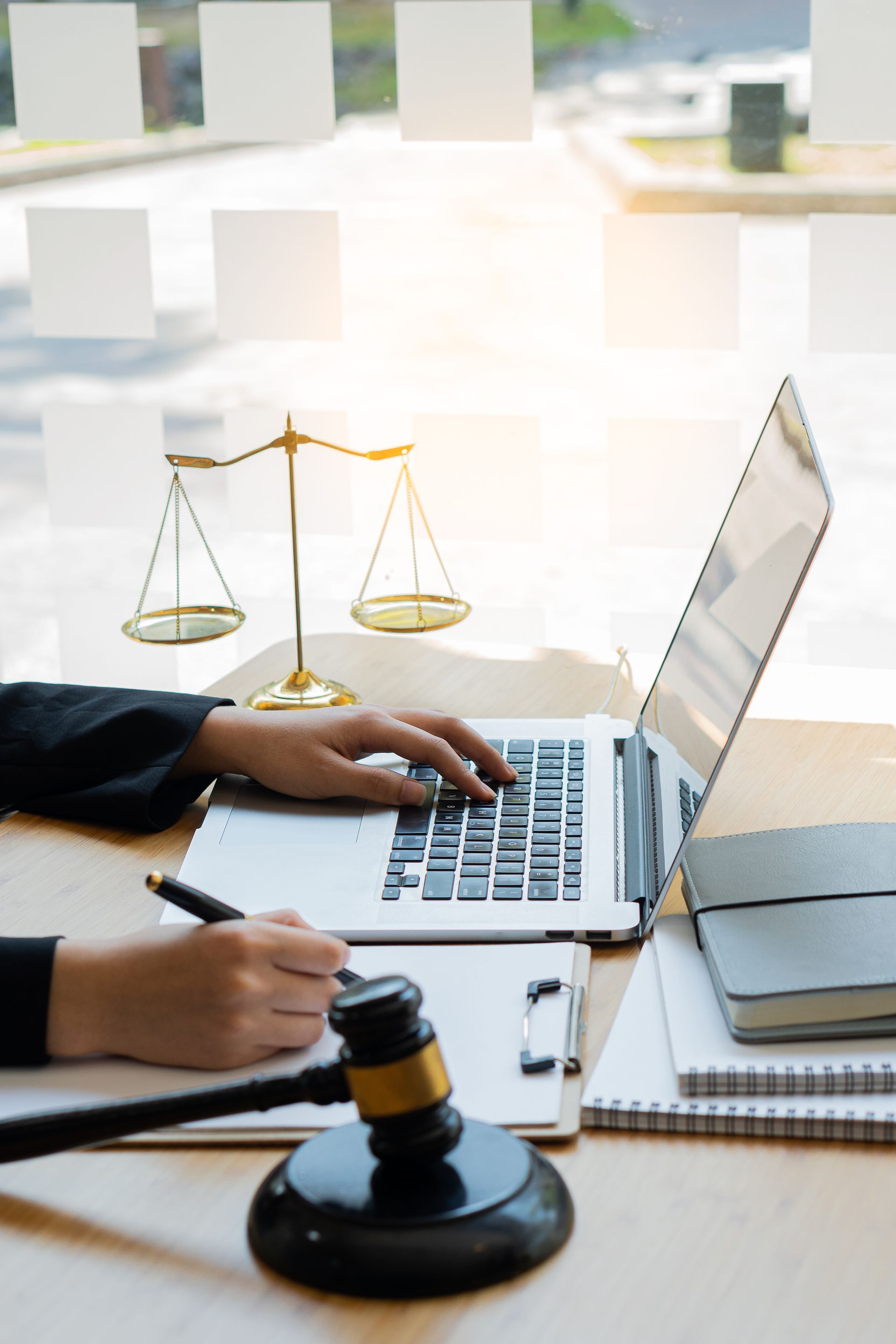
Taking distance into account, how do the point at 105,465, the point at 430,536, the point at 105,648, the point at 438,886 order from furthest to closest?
the point at 105,648 → the point at 105,465 → the point at 430,536 → the point at 438,886

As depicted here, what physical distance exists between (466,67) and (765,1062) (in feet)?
5.86

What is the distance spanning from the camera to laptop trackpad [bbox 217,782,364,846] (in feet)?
3.36

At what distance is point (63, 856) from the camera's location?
103cm

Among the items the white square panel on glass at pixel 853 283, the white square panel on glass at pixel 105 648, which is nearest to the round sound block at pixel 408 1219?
the white square panel on glass at pixel 853 283

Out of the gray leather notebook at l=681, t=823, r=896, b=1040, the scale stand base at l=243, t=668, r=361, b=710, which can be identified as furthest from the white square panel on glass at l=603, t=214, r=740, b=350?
the gray leather notebook at l=681, t=823, r=896, b=1040

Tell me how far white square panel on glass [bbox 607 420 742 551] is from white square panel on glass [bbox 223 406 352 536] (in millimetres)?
468

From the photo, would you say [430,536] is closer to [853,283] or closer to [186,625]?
[186,625]

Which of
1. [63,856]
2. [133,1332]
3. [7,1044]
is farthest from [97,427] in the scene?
[133,1332]

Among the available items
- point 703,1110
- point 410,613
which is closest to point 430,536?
point 410,613

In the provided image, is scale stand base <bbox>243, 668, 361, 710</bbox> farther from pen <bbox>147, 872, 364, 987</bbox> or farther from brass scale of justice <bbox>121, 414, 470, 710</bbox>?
pen <bbox>147, 872, 364, 987</bbox>

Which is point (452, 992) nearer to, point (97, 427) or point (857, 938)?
point (857, 938)

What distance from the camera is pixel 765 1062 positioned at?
2.32ft

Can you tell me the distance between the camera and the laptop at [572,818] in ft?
2.87

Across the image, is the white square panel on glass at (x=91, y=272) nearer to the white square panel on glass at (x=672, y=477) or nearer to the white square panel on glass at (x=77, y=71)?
the white square panel on glass at (x=77, y=71)
